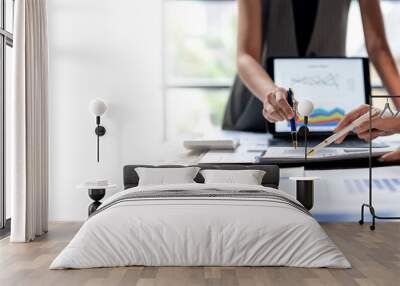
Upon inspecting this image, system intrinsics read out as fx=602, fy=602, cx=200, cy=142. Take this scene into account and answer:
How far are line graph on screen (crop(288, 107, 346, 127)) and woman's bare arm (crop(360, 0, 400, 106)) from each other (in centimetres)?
54

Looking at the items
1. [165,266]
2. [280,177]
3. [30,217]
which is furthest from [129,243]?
[280,177]

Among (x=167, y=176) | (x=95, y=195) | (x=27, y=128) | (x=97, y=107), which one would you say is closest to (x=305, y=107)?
(x=167, y=176)

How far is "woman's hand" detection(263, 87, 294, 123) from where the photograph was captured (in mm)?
5902

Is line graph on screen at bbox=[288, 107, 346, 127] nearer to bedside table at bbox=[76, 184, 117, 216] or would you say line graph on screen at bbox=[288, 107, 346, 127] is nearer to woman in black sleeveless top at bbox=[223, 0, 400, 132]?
woman in black sleeveless top at bbox=[223, 0, 400, 132]

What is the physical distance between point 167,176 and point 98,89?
1312mm

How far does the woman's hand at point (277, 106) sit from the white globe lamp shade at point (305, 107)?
0.09 m

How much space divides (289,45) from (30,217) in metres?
2.94

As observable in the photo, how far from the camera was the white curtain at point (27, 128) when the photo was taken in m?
5.12

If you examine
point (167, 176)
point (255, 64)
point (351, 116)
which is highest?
point (255, 64)

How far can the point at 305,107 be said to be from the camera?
19.3 ft

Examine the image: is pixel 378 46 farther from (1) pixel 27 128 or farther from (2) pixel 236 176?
(1) pixel 27 128

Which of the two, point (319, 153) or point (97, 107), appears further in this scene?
point (97, 107)

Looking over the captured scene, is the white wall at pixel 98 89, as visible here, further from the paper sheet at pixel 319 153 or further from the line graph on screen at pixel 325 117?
the line graph on screen at pixel 325 117

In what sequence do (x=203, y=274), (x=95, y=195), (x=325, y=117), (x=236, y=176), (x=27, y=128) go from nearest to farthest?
(x=203, y=274) → (x=27, y=128) → (x=236, y=176) → (x=95, y=195) → (x=325, y=117)
